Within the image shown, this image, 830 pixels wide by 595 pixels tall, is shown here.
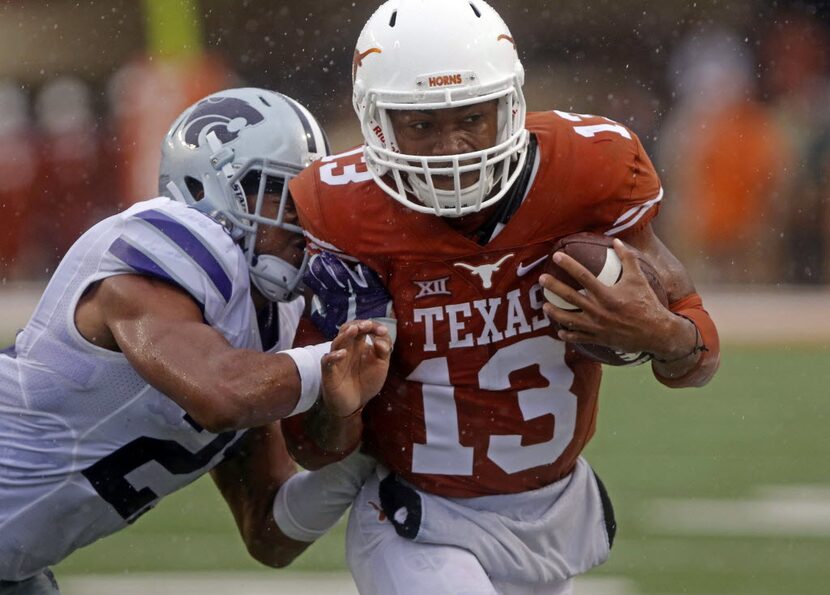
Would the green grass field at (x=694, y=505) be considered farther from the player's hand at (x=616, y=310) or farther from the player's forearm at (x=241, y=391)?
the player's forearm at (x=241, y=391)

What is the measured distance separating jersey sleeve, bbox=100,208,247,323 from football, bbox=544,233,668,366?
23.8 inches

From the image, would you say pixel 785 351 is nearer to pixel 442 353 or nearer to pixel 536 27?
pixel 536 27

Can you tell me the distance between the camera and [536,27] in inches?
388

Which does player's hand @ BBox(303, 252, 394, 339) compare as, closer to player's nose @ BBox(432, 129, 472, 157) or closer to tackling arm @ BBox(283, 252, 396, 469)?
tackling arm @ BBox(283, 252, 396, 469)

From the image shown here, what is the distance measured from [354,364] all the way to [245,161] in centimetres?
60

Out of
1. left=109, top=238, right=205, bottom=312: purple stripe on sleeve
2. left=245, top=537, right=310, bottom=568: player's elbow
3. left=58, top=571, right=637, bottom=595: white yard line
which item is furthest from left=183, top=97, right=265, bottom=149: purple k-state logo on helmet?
left=58, top=571, right=637, bottom=595: white yard line

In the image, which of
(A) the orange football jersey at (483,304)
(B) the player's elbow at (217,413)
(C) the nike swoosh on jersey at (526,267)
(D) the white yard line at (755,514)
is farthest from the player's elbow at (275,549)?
(D) the white yard line at (755,514)

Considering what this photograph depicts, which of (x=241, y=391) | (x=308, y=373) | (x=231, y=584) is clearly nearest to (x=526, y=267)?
(x=308, y=373)

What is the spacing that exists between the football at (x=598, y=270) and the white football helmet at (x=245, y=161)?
0.56m

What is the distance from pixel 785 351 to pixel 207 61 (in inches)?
157

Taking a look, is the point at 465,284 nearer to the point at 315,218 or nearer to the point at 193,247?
the point at 315,218

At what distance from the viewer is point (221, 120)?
2.99m

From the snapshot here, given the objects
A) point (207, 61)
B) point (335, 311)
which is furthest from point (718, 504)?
point (207, 61)

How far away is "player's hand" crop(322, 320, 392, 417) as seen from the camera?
248 centimetres
